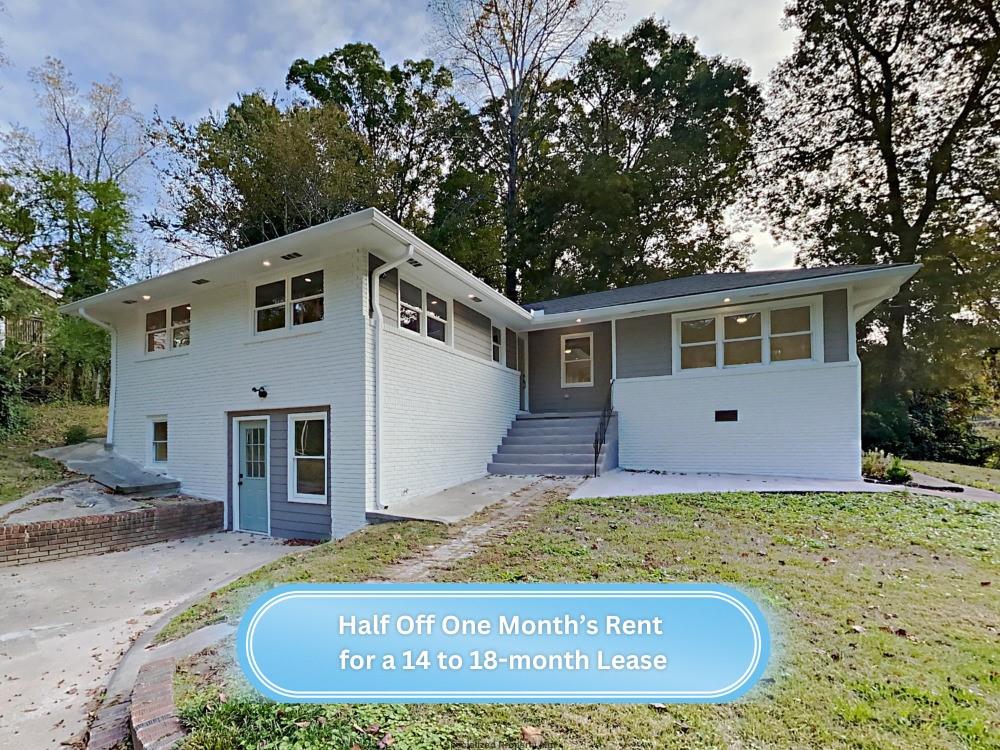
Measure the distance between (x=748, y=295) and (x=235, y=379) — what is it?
9.66m

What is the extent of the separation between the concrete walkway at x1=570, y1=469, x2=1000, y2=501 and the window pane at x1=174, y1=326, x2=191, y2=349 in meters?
7.78

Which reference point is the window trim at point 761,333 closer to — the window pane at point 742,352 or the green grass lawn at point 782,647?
the window pane at point 742,352

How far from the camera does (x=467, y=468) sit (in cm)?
905

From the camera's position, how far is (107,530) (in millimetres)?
6629

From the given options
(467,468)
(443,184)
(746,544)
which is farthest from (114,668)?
(443,184)

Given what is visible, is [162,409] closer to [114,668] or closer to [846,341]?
[114,668]

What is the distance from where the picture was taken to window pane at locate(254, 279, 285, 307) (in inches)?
302

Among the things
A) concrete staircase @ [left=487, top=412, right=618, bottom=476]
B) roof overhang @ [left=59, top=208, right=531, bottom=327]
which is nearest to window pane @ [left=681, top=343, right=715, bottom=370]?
concrete staircase @ [left=487, top=412, right=618, bottom=476]

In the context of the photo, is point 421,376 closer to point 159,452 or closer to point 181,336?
point 181,336

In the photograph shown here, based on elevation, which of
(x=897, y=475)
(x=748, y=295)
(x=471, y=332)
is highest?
(x=748, y=295)

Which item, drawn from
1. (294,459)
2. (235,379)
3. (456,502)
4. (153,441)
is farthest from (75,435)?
(456,502)

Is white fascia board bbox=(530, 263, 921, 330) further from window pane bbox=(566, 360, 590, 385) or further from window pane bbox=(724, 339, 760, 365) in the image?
window pane bbox=(566, 360, 590, 385)

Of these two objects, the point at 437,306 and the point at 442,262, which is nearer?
the point at 442,262

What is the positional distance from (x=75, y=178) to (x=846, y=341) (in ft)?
68.7
